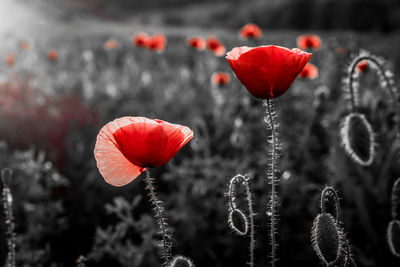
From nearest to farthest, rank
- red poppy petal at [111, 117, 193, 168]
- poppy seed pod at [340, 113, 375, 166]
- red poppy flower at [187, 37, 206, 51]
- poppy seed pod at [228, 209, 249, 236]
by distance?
red poppy petal at [111, 117, 193, 168]
poppy seed pod at [228, 209, 249, 236]
poppy seed pod at [340, 113, 375, 166]
red poppy flower at [187, 37, 206, 51]

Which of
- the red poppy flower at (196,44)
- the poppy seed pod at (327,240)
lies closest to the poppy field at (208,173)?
the poppy seed pod at (327,240)

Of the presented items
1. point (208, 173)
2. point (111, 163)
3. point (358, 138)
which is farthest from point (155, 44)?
point (111, 163)

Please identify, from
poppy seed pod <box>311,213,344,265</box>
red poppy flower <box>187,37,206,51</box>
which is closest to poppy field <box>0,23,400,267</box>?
poppy seed pod <box>311,213,344,265</box>

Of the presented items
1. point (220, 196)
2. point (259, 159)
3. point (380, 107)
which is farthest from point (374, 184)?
point (220, 196)

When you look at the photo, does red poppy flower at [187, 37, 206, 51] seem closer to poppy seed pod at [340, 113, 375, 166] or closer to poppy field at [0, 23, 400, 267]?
poppy field at [0, 23, 400, 267]

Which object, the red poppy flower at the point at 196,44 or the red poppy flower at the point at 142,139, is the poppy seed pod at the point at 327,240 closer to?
the red poppy flower at the point at 142,139

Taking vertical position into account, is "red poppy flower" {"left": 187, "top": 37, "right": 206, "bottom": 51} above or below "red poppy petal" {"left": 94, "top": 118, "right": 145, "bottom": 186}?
above

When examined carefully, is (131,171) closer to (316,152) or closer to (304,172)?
(304,172)
